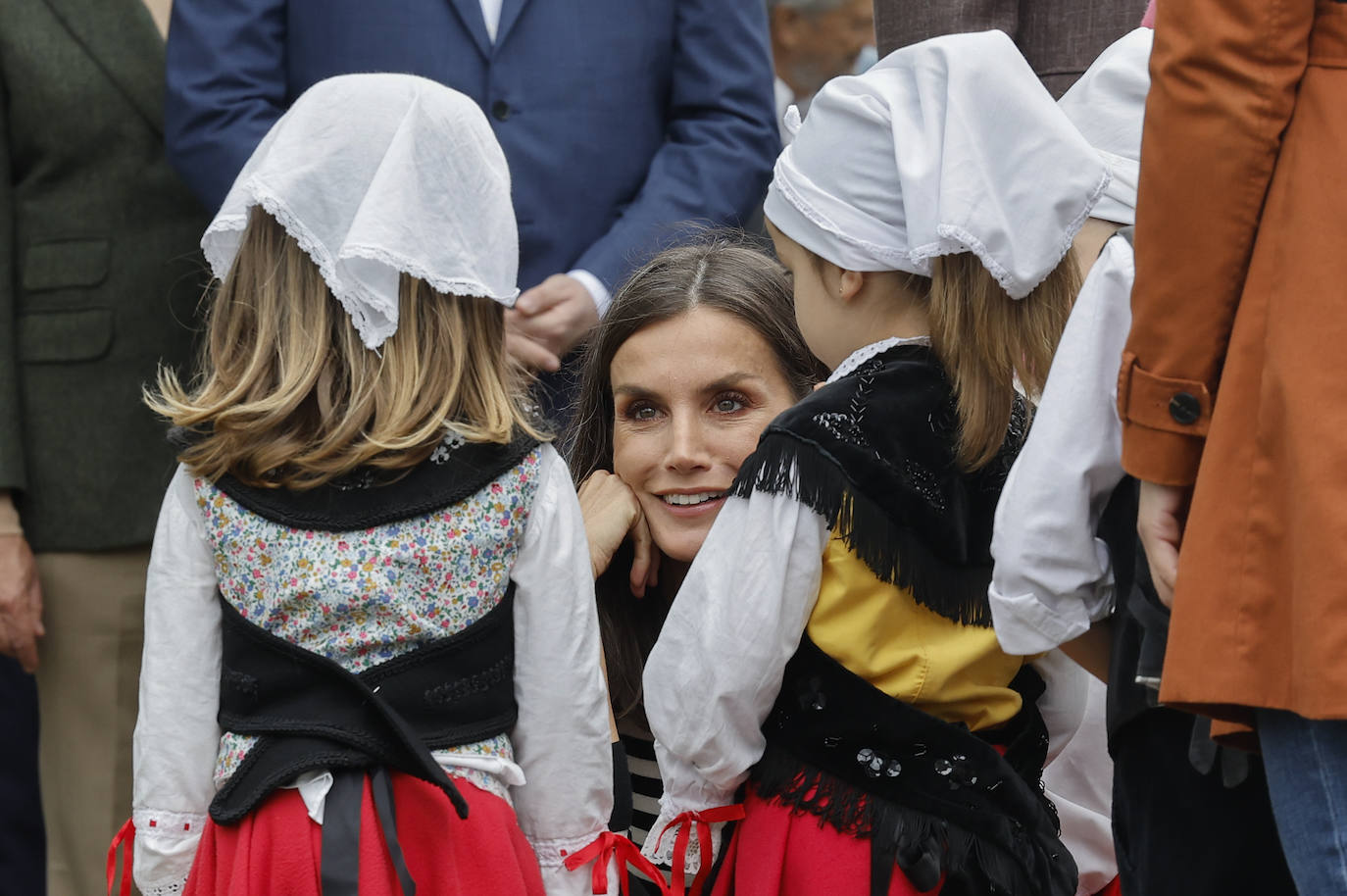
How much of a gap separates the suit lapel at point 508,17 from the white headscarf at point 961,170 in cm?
115

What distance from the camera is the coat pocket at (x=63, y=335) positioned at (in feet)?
11.8

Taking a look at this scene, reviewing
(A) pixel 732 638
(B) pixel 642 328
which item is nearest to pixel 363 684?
(A) pixel 732 638

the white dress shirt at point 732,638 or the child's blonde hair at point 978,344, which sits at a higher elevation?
the child's blonde hair at point 978,344

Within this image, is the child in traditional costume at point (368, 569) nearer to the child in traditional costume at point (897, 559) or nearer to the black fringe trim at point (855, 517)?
the child in traditional costume at point (897, 559)

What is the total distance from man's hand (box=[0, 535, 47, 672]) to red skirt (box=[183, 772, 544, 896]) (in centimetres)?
129

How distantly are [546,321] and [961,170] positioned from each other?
114 centimetres

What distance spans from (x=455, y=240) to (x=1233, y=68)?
1324 mm

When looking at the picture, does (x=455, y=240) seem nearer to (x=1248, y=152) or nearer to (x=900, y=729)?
(x=900, y=729)

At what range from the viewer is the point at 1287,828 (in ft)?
5.20

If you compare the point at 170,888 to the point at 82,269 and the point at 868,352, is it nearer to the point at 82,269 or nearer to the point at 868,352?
the point at 868,352

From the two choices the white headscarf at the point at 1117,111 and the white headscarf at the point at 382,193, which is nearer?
the white headscarf at the point at 382,193

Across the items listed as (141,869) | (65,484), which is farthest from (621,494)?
(65,484)

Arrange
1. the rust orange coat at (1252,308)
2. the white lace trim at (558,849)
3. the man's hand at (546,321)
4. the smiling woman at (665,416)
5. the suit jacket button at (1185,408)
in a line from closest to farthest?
1. the rust orange coat at (1252,308)
2. the suit jacket button at (1185,408)
3. the white lace trim at (558,849)
4. the smiling woman at (665,416)
5. the man's hand at (546,321)

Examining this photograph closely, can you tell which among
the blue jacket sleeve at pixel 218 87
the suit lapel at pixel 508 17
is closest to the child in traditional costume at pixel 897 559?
the suit lapel at pixel 508 17
